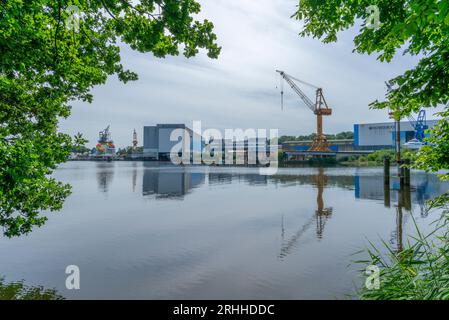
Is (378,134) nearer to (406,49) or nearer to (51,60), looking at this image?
(406,49)

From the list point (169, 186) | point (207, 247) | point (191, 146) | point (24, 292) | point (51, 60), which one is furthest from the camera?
point (191, 146)

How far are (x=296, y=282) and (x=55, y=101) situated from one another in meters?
7.39

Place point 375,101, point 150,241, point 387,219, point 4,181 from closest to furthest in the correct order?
point 4,181
point 375,101
point 150,241
point 387,219

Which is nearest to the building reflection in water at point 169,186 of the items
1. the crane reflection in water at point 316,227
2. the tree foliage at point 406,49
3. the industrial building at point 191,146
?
the crane reflection in water at point 316,227

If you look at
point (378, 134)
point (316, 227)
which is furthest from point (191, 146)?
point (316, 227)

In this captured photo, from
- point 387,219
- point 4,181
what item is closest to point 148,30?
point 4,181

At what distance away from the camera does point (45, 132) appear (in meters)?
7.31

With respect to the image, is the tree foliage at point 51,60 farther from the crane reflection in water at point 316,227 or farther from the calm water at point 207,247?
the crane reflection in water at point 316,227

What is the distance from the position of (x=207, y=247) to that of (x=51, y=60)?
24.0ft

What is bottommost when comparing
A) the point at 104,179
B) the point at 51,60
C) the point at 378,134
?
the point at 104,179

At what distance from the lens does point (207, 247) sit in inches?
405

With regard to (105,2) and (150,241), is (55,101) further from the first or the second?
(150,241)

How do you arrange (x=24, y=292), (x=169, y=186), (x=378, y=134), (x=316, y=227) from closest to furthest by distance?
(x=24, y=292) < (x=316, y=227) < (x=169, y=186) < (x=378, y=134)

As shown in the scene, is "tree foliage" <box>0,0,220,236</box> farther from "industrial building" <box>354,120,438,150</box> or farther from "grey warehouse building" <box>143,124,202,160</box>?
"grey warehouse building" <box>143,124,202,160</box>
